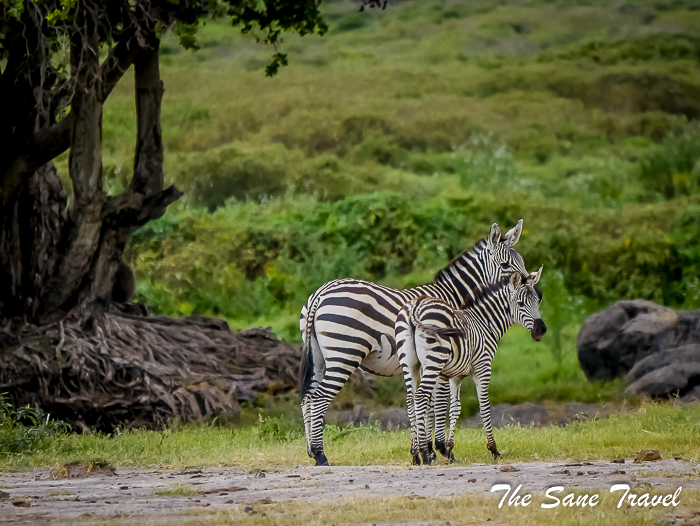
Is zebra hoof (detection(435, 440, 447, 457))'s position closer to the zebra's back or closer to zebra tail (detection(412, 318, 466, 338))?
the zebra's back

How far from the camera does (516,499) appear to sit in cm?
559

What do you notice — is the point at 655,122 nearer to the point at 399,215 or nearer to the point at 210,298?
the point at 399,215

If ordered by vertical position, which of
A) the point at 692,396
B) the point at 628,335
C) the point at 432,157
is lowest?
the point at 692,396

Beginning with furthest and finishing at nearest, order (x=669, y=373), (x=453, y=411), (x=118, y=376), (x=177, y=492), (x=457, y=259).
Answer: (x=669, y=373), (x=118, y=376), (x=457, y=259), (x=453, y=411), (x=177, y=492)

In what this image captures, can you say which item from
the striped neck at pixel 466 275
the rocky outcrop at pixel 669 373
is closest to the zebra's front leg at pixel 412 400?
the striped neck at pixel 466 275

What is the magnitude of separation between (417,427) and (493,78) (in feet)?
75.4

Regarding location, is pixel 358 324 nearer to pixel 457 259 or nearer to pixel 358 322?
pixel 358 322

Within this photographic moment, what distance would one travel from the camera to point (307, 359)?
8133 mm

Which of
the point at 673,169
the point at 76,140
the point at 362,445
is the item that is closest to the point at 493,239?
the point at 362,445

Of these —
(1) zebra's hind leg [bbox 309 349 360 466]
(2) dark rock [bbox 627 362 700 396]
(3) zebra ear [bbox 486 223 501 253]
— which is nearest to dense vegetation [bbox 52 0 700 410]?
(2) dark rock [bbox 627 362 700 396]

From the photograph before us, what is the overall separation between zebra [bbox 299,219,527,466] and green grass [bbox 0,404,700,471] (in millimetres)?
501

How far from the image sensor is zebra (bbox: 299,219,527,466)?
7902mm

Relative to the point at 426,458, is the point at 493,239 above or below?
above

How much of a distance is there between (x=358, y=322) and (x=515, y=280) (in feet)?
4.83
